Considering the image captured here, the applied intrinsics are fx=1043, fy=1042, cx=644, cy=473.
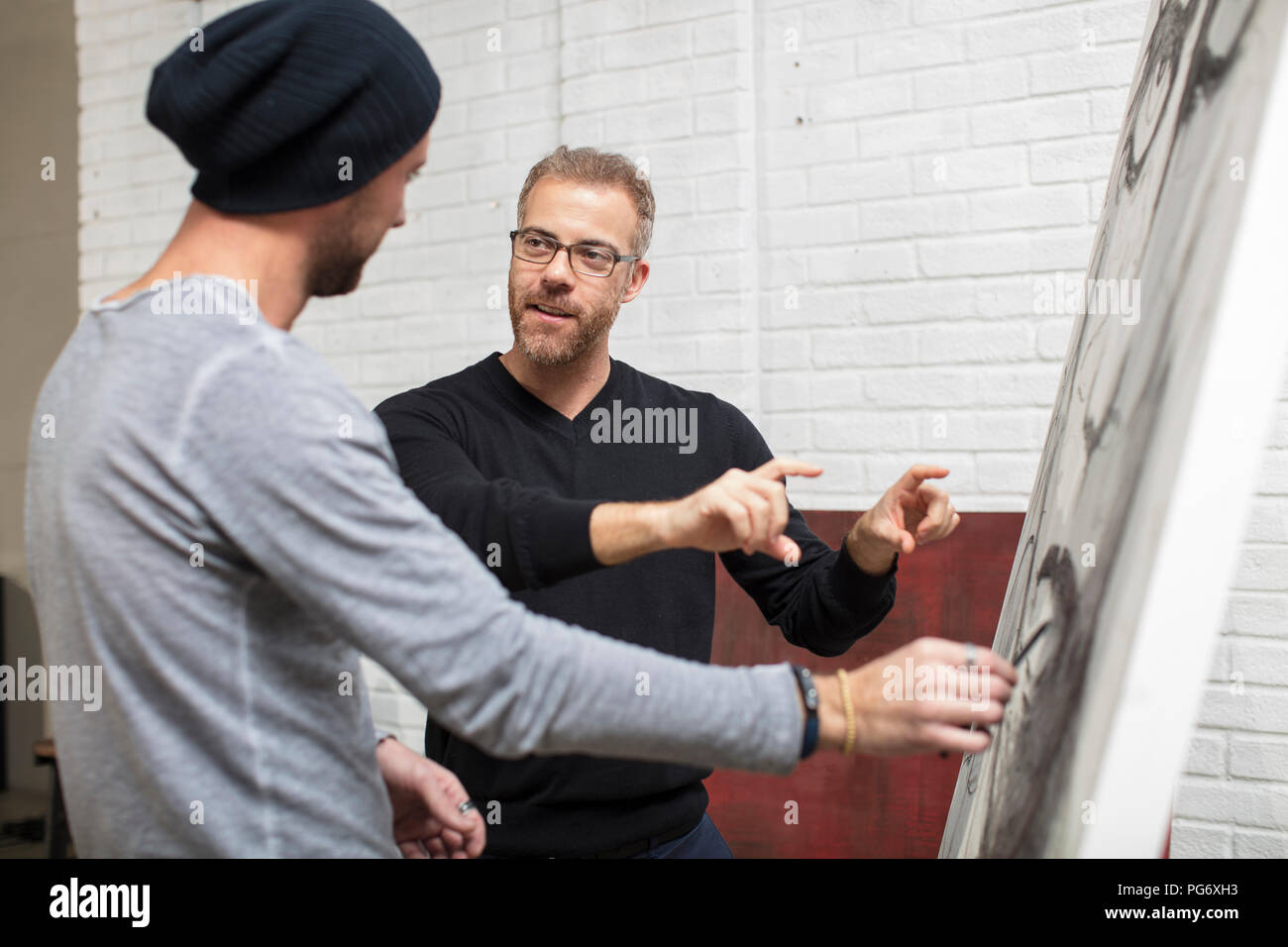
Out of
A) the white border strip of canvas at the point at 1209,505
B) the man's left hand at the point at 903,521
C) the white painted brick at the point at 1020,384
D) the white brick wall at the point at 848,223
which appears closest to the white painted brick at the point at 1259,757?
the white brick wall at the point at 848,223

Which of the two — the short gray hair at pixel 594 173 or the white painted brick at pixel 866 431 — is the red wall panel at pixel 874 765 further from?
the short gray hair at pixel 594 173

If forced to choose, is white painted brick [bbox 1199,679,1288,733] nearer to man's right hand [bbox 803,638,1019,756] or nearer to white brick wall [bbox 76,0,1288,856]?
white brick wall [bbox 76,0,1288,856]

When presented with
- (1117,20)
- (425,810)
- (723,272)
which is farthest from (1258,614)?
(425,810)

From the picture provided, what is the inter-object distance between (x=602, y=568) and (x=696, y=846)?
54 cm

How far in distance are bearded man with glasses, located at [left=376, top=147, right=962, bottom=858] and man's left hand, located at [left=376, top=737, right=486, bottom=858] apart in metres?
0.22

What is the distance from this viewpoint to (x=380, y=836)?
88 centimetres

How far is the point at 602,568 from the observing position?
125 cm

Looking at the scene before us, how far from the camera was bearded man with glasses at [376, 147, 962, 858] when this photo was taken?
131 cm

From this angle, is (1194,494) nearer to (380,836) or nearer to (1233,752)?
(380,836)

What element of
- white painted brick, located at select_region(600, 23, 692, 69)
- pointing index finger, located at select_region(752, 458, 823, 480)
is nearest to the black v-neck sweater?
pointing index finger, located at select_region(752, 458, 823, 480)

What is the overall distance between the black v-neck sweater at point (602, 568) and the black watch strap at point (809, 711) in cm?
44

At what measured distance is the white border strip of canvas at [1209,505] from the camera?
62cm

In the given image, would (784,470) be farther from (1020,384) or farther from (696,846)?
(1020,384)

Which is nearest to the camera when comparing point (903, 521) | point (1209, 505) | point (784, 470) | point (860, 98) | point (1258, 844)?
point (1209, 505)
